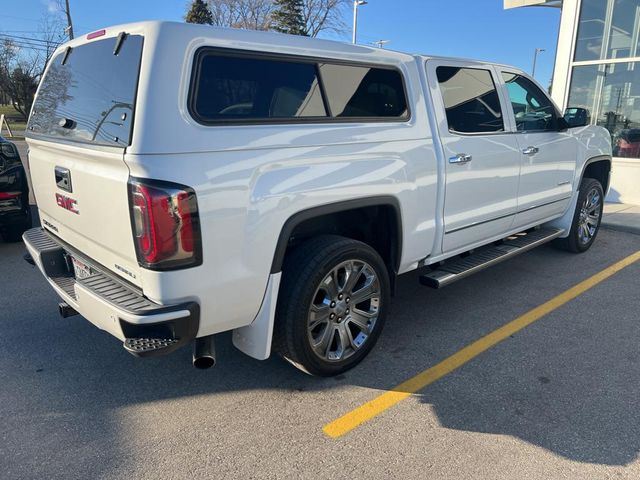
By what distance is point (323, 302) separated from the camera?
3016 mm

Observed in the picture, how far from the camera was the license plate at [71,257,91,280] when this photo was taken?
290 centimetres

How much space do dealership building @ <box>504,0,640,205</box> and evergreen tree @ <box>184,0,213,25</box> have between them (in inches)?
1293

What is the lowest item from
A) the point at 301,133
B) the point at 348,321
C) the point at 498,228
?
the point at 348,321

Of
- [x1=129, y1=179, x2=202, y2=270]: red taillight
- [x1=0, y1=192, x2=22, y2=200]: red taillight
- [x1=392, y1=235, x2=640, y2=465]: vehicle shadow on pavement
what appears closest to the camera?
[x1=129, y1=179, x2=202, y2=270]: red taillight

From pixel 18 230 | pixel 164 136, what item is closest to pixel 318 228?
pixel 164 136

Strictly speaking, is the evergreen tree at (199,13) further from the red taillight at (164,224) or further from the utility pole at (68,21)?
the red taillight at (164,224)

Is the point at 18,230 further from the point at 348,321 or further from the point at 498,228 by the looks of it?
the point at 498,228

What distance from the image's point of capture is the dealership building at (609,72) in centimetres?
881

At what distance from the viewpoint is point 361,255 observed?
3.05m

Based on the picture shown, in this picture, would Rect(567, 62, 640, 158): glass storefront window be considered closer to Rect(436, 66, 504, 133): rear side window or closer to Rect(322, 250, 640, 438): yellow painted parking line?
Rect(322, 250, 640, 438): yellow painted parking line

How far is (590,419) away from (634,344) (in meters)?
1.19

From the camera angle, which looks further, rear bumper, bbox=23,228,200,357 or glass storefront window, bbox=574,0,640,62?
glass storefront window, bbox=574,0,640,62

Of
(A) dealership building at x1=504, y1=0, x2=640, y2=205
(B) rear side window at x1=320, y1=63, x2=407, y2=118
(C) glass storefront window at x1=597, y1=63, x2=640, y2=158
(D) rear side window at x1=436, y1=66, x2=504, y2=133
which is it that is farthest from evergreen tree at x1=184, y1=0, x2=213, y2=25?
(B) rear side window at x1=320, y1=63, x2=407, y2=118

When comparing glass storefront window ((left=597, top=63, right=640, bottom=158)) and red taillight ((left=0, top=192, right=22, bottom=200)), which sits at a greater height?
glass storefront window ((left=597, top=63, right=640, bottom=158))
